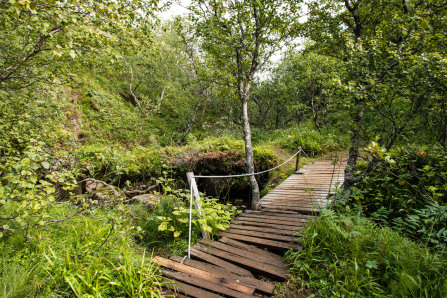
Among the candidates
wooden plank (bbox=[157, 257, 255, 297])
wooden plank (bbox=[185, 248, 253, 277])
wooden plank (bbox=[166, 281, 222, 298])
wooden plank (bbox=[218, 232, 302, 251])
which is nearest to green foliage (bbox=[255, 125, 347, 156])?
wooden plank (bbox=[218, 232, 302, 251])

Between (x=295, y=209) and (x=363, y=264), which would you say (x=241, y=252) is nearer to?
(x=363, y=264)

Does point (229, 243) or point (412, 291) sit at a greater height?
point (412, 291)

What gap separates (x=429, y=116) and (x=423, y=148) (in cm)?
171

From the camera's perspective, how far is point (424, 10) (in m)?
4.91

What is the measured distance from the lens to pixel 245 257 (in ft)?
10.9

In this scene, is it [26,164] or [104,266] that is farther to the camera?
[104,266]

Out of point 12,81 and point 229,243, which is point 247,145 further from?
point 12,81

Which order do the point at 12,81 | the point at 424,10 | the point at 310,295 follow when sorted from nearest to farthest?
the point at 310,295 < the point at 12,81 < the point at 424,10

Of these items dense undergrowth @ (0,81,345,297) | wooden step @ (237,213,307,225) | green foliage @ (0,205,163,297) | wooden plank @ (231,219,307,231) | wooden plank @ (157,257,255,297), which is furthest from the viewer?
wooden step @ (237,213,307,225)

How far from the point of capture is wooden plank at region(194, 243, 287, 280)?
292 centimetres

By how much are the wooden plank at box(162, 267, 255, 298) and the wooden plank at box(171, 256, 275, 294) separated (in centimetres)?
23

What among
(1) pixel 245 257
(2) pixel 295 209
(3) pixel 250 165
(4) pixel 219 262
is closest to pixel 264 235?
(1) pixel 245 257

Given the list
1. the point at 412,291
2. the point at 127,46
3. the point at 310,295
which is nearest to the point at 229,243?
the point at 310,295

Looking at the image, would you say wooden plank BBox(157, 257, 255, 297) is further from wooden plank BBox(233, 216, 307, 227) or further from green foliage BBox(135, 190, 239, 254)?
wooden plank BBox(233, 216, 307, 227)
